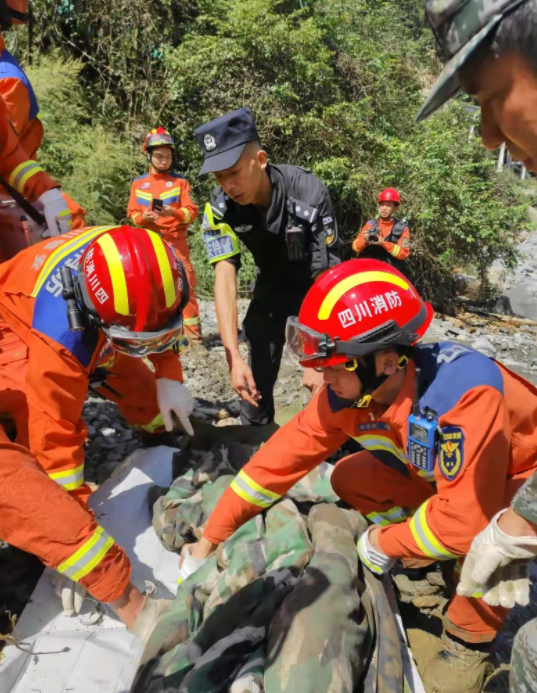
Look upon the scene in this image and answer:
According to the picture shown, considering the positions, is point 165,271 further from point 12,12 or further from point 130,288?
point 12,12

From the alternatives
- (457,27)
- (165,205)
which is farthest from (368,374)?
(165,205)

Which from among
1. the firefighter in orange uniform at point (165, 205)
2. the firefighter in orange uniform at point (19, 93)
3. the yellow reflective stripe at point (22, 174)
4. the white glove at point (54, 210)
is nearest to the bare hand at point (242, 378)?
the white glove at point (54, 210)

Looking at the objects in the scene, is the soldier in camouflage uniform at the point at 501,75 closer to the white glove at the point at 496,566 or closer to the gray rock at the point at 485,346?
the white glove at the point at 496,566

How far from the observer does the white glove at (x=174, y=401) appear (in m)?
3.16

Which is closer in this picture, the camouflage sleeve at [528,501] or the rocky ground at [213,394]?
the camouflage sleeve at [528,501]

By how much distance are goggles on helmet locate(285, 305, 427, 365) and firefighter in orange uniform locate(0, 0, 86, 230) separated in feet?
7.80

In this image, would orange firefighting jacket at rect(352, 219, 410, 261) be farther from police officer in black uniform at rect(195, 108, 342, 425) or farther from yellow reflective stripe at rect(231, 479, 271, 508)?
yellow reflective stripe at rect(231, 479, 271, 508)

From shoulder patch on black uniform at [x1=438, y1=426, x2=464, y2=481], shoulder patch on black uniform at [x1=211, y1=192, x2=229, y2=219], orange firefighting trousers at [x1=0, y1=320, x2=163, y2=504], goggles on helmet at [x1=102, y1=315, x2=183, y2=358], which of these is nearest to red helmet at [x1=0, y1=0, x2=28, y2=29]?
shoulder patch on black uniform at [x1=211, y1=192, x2=229, y2=219]

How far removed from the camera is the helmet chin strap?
A: 215cm

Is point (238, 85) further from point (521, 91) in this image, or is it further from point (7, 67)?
point (521, 91)

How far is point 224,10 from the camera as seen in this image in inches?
430

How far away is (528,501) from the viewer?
Answer: 1482 millimetres

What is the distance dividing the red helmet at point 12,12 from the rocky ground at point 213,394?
274cm

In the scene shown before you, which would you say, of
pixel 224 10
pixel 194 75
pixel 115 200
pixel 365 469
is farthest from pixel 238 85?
pixel 365 469
